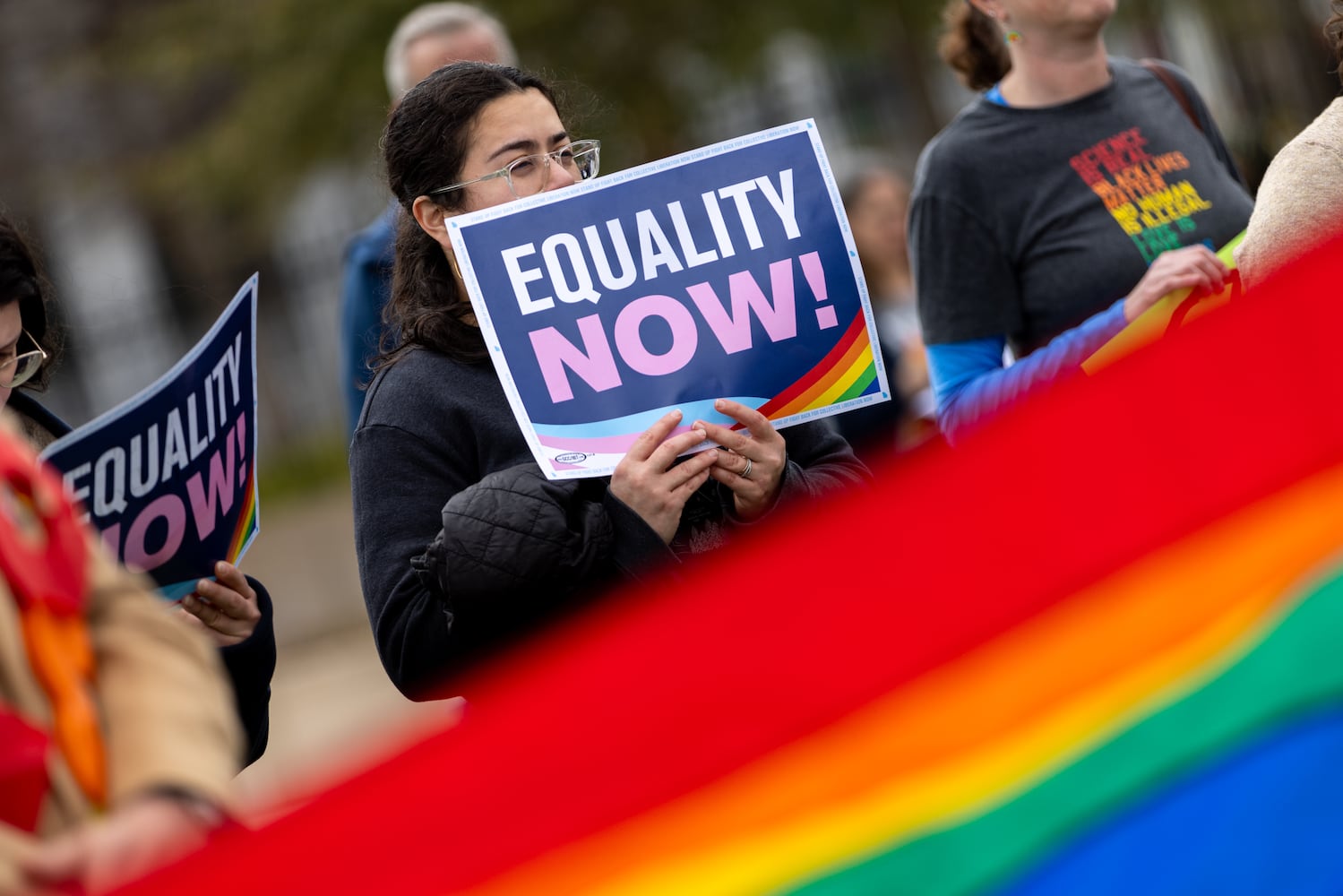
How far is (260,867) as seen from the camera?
147 centimetres

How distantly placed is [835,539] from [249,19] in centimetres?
941

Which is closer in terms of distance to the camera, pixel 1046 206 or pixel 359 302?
pixel 1046 206

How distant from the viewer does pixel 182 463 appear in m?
2.80

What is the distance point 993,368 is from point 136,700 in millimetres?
2101

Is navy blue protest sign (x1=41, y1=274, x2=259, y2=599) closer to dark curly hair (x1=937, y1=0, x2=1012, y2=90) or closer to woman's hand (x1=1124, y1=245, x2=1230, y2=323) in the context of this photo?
woman's hand (x1=1124, y1=245, x2=1230, y2=323)

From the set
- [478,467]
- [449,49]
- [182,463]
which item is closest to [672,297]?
[478,467]

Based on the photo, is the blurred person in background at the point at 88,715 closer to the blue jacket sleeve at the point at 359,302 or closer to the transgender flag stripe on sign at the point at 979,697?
the transgender flag stripe on sign at the point at 979,697

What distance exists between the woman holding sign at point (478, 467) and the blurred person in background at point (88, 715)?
0.72m

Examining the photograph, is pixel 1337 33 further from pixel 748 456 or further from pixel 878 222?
pixel 878 222

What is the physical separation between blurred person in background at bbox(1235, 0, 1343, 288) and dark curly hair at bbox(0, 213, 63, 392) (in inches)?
73.2

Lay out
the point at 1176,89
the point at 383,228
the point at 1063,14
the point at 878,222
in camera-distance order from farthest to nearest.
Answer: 1. the point at 878,222
2. the point at 383,228
3. the point at 1176,89
4. the point at 1063,14

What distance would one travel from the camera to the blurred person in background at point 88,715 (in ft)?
5.16

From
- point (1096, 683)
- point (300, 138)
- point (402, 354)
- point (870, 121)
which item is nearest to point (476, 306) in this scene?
point (402, 354)

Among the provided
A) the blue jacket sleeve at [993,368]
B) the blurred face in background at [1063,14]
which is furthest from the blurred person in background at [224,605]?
the blurred face in background at [1063,14]
